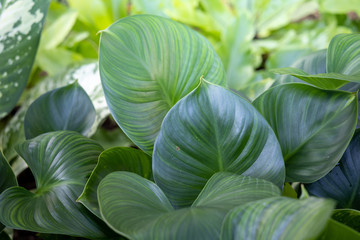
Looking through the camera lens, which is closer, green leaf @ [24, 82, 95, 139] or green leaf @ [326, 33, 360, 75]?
green leaf @ [326, 33, 360, 75]

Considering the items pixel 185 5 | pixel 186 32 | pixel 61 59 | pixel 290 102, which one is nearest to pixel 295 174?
pixel 290 102

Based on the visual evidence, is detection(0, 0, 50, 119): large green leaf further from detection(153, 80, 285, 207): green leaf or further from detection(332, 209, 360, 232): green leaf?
detection(332, 209, 360, 232): green leaf

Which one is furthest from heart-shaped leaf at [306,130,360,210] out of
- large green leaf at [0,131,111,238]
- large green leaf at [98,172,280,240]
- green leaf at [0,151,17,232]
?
green leaf at [0,151,17,232]

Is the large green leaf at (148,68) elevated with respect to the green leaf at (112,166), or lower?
elevated

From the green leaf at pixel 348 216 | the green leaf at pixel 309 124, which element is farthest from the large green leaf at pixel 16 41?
the green leaf at pixel 348 216

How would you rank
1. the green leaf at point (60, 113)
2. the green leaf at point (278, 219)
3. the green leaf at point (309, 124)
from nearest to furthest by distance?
1. the green leaf at point (278, 219)
2. the green leaf at point (309, 124)
3. the green leaf at point (60, 113)

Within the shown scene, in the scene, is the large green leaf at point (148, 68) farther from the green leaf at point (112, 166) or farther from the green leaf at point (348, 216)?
the green leaf at point (348, 216)
